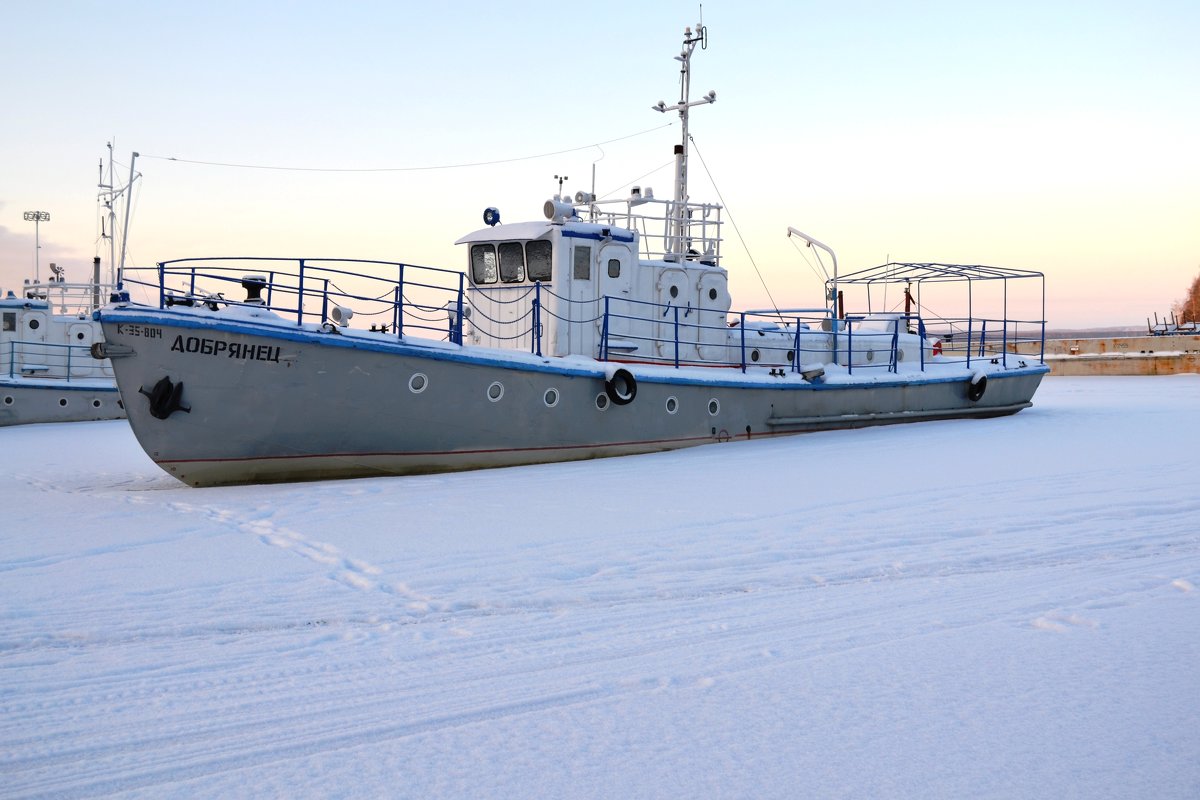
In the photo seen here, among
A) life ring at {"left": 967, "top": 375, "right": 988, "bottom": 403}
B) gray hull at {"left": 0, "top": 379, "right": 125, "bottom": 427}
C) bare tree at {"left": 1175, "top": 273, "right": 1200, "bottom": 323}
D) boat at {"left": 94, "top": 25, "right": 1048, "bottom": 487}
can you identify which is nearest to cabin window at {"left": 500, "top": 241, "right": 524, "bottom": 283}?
boat at {"left": 94, "top": 25, "right": 1048, "bottom": 487}

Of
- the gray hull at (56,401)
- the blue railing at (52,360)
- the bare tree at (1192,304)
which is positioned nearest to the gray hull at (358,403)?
the gray hull at (56,401)

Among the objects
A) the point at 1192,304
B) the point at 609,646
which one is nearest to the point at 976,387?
the point at 609,646

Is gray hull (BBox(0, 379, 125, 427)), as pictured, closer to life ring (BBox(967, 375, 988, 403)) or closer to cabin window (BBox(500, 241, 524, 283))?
cabin window (BBox(500, 241, 524, 283))

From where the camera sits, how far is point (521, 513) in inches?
310

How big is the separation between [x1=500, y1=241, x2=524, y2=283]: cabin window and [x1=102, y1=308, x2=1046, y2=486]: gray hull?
2094 millimetres

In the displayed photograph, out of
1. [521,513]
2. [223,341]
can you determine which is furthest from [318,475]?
[521,513]

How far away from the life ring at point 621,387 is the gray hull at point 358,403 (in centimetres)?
12

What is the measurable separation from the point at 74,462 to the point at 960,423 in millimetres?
13987

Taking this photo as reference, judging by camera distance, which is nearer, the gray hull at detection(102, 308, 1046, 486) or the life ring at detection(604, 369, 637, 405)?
the gray hull at detection(102, 308, 1046, 486)

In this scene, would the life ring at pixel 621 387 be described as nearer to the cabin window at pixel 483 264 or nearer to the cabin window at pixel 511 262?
the cabin window at pixel 511 262

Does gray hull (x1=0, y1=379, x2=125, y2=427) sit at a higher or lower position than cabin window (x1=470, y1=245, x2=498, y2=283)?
lower

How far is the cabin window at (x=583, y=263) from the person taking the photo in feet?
42.4

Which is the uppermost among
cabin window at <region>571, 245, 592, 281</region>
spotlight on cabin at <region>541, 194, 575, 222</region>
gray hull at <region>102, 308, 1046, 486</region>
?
spotlight on cabin at <region>541, 194, 575, 222</region>

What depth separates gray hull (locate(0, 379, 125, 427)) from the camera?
2141 cm
